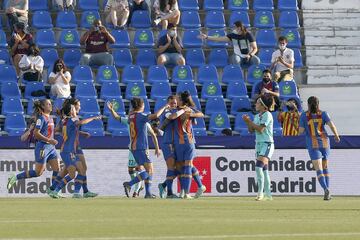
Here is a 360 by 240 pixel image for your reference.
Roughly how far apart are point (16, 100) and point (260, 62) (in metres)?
6.28

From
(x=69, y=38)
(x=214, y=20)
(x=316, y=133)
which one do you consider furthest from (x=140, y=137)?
(x=214, y=20)

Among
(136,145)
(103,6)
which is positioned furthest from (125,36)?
(136,145)

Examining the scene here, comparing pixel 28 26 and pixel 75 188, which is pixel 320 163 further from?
pixel 28 26

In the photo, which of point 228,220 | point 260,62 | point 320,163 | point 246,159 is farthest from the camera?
point 260,62

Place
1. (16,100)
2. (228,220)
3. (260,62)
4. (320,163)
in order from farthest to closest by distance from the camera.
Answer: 1. (260,62)
2. (16,100)
3. (320,163)
4. (228,220)

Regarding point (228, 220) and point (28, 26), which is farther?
point (28, 26)

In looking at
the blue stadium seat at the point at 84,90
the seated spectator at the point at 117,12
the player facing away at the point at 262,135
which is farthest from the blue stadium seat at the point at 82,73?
the player facing away at the point at 262,135

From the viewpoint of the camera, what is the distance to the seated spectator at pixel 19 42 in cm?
2761

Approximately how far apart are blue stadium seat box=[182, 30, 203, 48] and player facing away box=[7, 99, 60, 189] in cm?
820

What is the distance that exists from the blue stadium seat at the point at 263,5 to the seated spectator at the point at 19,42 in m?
6.34

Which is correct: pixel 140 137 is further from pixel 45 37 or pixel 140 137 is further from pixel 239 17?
pixel 239 17

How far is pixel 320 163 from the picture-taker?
70.5ft

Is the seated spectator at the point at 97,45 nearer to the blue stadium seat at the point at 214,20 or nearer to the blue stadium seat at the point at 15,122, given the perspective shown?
the blue stadium seat at the point at 15,122

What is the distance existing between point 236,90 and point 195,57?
1.79 m
